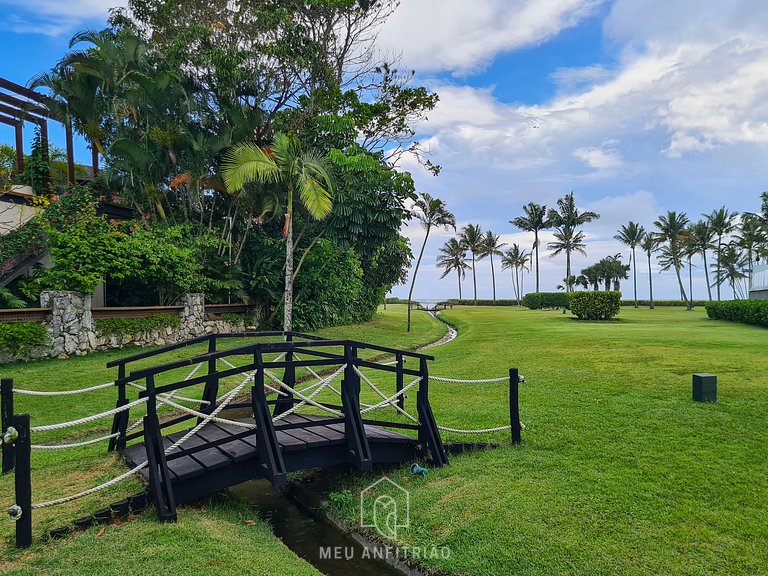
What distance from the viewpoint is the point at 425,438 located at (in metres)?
5.68

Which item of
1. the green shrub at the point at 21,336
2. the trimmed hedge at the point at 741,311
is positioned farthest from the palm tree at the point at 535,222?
the green shrub at the point at 21,336

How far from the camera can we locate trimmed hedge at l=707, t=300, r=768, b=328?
21016mm

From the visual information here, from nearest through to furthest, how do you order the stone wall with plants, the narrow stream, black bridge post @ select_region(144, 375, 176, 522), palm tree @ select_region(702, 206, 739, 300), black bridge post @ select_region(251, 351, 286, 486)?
black bridge post @ select_region(144, 375, 176, 522) < the narrow stream < black bridge post @ select_region(251, 351, 286, 486) < the stone wall with plants < palm tree @ select_region(702, 206, 739, 300)

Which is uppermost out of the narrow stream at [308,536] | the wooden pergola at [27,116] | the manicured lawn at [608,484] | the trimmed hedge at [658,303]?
the wooden pergola at [27,116]

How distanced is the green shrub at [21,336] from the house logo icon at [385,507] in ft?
31.8

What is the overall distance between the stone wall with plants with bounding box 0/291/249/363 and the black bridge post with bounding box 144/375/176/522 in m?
8.96

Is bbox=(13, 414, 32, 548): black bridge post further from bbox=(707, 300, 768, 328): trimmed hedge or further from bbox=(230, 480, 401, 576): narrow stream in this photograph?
bbox=(707, 300, 768, 328): trimmed hedge

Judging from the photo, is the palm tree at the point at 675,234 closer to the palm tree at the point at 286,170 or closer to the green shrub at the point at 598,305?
the green shrub at the point at 598,305

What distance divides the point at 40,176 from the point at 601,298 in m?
25.7

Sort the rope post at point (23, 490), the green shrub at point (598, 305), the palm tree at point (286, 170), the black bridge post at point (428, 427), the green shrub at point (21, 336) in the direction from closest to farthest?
1. the rope post at point (23, 490)
2. the black bridge post at point (428, 427)
3. the green shrub at point (21, 336)
4. the palm tree at point (286, 170)
5. the green shrub at point (598, 305)

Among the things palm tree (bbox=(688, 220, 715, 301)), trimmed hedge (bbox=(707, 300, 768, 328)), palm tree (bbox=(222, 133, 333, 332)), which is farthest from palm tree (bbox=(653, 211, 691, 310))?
palm tree (bbox=(222, 133, 333, 332))

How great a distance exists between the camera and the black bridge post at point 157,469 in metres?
3.90

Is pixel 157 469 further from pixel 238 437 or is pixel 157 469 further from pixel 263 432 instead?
pixel 263 432

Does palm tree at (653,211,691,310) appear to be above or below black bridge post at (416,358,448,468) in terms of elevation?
above
